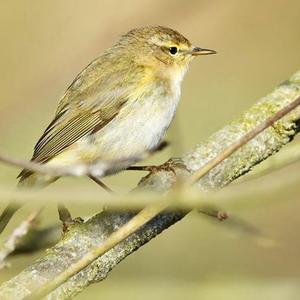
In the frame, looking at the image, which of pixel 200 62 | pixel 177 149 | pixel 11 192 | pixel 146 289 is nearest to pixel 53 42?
pixel 200 62

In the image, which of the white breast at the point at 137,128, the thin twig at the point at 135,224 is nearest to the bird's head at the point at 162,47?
the white breast at the point at 137,128

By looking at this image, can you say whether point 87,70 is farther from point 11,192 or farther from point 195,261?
point 11,192

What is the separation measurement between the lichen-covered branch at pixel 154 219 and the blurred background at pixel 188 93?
0.64ft

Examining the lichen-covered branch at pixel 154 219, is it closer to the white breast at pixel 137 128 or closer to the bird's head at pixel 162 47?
the white breast at pixel 137 128

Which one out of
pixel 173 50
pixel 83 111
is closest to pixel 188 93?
pixel 173 50

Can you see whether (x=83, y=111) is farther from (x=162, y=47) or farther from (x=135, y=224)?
(x=135, y=224)

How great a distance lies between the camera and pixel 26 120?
4.60m

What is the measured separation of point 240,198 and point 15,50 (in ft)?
16.6

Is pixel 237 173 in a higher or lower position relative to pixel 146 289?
Answer: higher

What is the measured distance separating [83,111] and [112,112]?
0.15 meters

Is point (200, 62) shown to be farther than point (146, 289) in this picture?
Yes

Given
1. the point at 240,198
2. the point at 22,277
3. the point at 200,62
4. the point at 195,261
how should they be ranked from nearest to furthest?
the point at 240,198 < the point at 22,277 < the point at 195,261 < the point at 200,62

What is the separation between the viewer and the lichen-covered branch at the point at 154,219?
9.02ft

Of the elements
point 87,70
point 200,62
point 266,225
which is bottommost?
point 266,225
